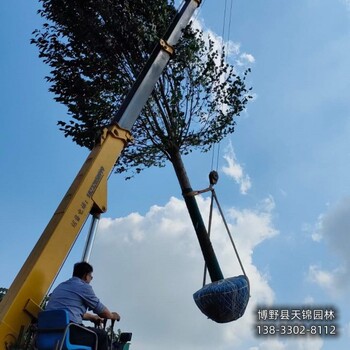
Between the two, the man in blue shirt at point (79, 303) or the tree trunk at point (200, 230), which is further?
the tree trunk at point (200, 230)

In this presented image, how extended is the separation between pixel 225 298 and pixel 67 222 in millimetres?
2569

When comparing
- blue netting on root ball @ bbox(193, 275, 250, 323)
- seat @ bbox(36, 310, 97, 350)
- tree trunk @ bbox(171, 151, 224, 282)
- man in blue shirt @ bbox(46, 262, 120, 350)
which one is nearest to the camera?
seat @ bbox(36, 310, 97, 350)

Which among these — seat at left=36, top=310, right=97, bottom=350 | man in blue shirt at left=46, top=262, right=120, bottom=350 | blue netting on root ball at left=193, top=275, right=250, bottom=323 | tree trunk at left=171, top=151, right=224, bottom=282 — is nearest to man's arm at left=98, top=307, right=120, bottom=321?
man in blue shirt at left=46, top=262, right=120, bottom=350

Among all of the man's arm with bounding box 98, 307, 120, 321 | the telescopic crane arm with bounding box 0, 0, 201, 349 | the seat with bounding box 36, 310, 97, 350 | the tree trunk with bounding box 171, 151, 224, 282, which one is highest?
the tree trunk with bounding box 171, 151, 224, 282

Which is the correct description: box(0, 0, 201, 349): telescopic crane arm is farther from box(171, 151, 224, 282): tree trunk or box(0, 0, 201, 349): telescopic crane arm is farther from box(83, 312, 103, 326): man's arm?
box(171, 151, 224, 282): tree trunk

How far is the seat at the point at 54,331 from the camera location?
13.8 feet

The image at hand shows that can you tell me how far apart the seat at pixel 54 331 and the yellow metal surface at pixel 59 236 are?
743mm

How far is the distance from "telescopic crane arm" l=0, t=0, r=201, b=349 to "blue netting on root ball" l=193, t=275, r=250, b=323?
6.58 ft

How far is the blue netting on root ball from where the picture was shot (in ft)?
21.8

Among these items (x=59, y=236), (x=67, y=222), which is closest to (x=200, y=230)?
(x=67, y=222)

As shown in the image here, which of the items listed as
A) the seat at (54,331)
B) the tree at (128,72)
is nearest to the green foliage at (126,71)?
the tree at (128,72)

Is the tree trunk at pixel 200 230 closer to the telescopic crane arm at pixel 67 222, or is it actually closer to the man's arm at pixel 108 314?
the telescopic crane arm at pixel 67 222

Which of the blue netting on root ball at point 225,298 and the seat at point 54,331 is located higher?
the blue netting on root ball at point 225,298

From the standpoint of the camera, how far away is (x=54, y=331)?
429 cm
